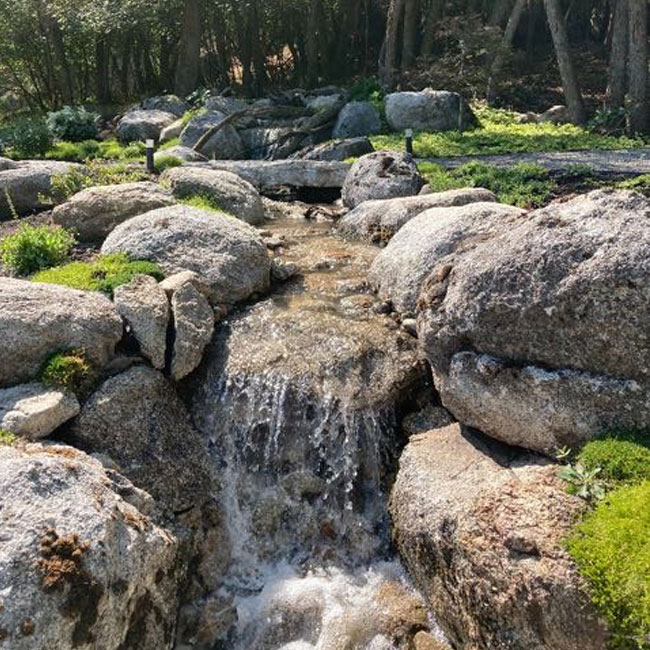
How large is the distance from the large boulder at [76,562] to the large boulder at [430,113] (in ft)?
73.5

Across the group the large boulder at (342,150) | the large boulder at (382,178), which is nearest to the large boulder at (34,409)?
the large boulder at (382,178)

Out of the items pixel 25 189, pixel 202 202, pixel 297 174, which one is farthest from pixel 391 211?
pixel 25 189

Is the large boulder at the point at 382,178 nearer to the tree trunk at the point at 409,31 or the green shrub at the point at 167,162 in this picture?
the green shrub at the point at 167,162

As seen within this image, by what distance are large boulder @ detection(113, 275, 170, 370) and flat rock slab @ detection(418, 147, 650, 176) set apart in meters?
11.9

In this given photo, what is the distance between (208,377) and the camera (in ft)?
30.1

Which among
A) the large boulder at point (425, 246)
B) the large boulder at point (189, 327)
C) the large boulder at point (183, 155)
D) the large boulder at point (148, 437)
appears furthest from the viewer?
the large boulder at point (183, 155)

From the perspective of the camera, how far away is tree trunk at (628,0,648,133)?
22094 millimetres

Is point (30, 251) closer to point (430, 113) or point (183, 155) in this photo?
point (183, 155)

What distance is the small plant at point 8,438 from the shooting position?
663 centimetres

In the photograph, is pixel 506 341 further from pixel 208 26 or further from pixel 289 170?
pixel 208 26

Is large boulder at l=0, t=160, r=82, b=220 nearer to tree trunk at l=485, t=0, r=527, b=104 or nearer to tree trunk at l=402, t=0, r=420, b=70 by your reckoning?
tree trunk at l=485, t=0, r=527, b=104

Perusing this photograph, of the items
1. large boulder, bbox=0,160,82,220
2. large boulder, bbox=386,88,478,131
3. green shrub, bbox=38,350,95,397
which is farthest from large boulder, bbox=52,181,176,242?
large boulder, bbox=386,88,478,131

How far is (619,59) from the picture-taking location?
2525 cm

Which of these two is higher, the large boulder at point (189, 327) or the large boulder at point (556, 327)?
the large boulder at point (556, 327)
